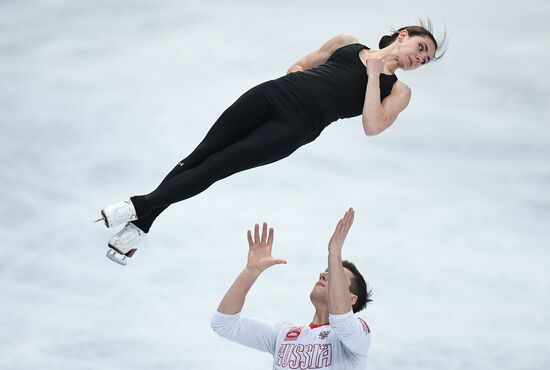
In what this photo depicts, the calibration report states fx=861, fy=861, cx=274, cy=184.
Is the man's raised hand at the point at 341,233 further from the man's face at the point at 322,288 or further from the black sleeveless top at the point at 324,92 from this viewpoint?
the black sleeveless top at the point at 324,92

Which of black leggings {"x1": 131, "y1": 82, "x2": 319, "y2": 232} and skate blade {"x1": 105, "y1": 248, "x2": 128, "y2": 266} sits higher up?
black leggings {"x1": 131, "y1": 82, "x2": 319, "y2": 232}

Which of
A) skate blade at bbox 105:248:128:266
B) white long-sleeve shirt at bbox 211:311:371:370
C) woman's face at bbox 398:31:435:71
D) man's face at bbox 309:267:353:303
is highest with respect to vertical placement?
woman's face at bbox 398:31:435:71

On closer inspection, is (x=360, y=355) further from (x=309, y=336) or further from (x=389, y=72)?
(x=389, y=72)

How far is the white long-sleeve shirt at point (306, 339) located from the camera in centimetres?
536

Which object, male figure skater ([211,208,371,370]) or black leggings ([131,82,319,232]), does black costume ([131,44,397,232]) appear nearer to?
black leggings ([131,82,319,232])

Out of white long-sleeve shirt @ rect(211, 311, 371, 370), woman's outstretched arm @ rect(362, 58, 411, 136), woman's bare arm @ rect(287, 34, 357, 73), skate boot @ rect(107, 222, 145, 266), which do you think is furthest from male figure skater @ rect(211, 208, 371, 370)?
woman's bare arm @ rect(287, 34, 357, 73)

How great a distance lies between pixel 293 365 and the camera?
5605mm

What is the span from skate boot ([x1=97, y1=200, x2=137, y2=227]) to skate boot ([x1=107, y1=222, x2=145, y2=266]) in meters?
0.10

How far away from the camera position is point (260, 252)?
5.67 meters

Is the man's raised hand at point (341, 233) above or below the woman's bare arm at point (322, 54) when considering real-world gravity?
below

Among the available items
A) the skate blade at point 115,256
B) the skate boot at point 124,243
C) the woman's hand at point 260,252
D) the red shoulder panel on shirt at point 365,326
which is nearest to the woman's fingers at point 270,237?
the woman's hand at point 260,252

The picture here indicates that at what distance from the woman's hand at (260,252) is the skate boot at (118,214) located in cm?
94

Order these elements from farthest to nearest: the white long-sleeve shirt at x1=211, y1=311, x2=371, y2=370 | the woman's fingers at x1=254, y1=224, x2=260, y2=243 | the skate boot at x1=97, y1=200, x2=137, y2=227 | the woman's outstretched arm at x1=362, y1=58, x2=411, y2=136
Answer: the woman's fingers at x1=254, y1=224, x2=260, y2=243 < the white long-sleeve shirt at x1=211, y1=311, x2=371, y2=370 < the woman's outstretched arm at x1=362, y1=58, x2=411, y2=136 < the skate boot at x1=97, y1=200, x2=137, y2=227

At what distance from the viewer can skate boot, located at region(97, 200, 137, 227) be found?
4.86m
